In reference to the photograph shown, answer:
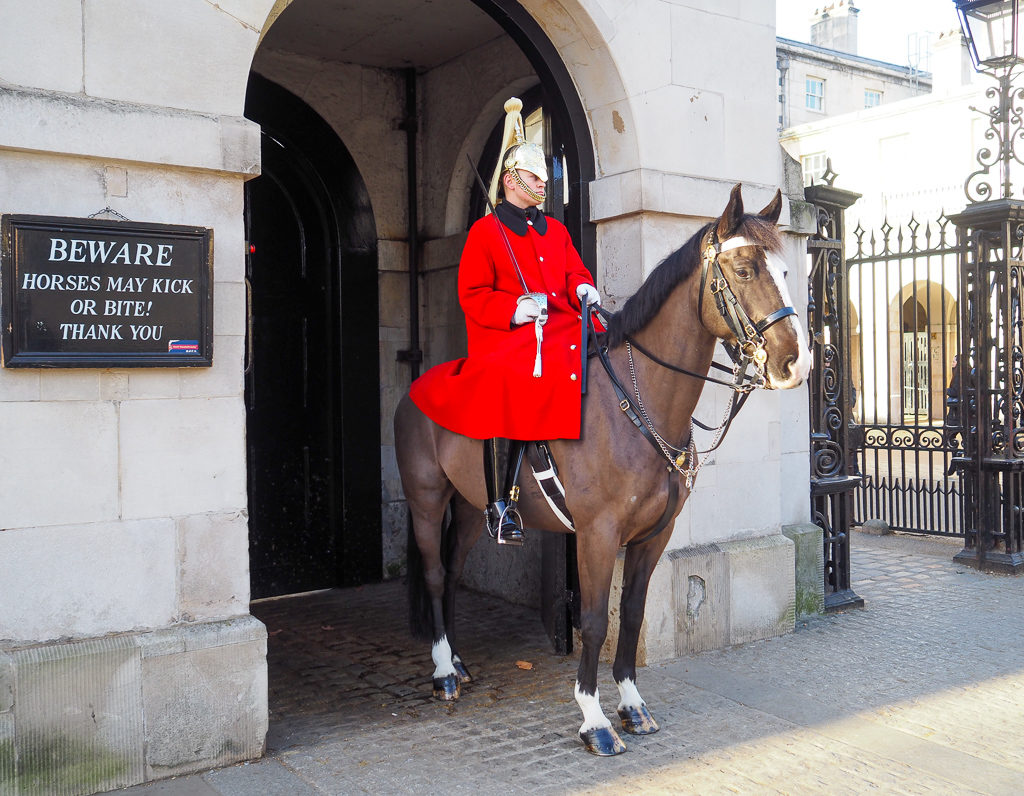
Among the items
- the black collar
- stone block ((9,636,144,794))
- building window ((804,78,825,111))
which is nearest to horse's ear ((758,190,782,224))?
the black collar

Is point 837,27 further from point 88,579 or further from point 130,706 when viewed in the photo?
point 130,706

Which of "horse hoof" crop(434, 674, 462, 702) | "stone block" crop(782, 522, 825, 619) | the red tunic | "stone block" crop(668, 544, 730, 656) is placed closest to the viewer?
the red tunic

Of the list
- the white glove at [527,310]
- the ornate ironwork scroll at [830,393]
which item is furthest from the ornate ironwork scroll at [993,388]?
the white glove at [527,310]

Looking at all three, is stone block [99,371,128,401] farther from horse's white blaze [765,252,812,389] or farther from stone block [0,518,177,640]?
horse's white blaze [765,252,812,389]

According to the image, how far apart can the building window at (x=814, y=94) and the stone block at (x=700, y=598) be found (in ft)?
106

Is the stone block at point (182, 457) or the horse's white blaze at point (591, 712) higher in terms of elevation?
the stone block at point (182, 457)

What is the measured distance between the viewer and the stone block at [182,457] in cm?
392

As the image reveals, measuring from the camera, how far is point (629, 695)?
448cm

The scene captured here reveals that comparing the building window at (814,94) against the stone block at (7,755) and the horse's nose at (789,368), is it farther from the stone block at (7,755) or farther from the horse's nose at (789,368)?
the stone block at (7,755)

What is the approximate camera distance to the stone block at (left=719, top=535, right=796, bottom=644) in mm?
5801

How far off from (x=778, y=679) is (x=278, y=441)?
164 inches

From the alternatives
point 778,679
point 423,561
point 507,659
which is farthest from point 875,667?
point 423,561

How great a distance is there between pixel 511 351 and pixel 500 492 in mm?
722

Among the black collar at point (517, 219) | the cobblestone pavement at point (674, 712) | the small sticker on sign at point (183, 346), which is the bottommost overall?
the cobblestone pavement at point (674, 712)
